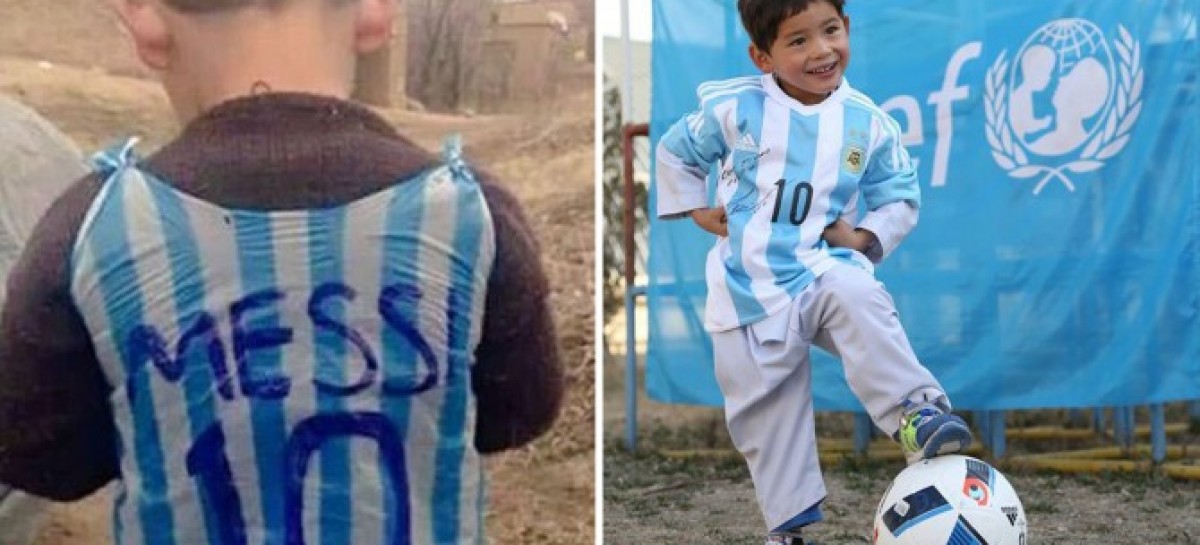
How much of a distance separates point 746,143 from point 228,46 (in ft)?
3.17

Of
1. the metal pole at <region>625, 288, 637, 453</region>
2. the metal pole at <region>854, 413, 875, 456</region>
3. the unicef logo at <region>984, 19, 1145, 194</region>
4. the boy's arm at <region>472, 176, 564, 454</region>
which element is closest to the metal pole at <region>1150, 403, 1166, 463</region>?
the unicef logo at <region>984, 19, 1145, 194</region>

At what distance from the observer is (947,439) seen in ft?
8.61

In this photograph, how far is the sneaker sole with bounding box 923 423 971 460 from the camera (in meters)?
2.62

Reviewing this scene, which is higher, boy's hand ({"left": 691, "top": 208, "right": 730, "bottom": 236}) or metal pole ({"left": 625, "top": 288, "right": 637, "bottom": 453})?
boy's hand ({"left": 691, "top": 208, "right": 730, "bottom": 236})

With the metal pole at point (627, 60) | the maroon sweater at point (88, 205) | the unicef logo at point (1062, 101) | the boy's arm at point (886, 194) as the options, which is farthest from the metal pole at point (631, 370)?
the maroon sweater at point (88, 205)

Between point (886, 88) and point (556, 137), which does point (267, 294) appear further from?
point (886, 88)

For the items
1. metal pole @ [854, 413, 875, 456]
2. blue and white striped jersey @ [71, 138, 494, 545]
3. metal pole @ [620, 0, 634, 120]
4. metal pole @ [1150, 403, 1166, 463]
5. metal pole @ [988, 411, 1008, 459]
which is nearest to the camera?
blue and white striped jersey @ [71, 138, 494, 545]

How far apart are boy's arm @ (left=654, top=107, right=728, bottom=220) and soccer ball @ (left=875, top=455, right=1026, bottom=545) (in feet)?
2.29

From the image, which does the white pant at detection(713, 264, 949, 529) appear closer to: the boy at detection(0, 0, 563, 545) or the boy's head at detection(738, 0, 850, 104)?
the boy's head at detection(738, 0, 850, 104)

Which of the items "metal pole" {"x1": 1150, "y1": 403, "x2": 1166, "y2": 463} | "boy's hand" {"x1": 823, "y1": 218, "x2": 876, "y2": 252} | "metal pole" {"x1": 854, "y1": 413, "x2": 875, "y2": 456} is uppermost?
"boy's hand" {"x1": 823, "y1": 218, "x2": 876, "y2": 252}

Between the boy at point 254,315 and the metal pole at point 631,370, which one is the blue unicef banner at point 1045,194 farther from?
the boy at point 254,315

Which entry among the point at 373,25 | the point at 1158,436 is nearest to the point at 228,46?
the point at 373,25

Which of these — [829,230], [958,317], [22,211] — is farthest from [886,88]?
[22,211]

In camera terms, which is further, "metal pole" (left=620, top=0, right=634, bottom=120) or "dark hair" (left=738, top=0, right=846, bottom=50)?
"metal pole" (left=620, top=0, right=634, bottom=120)
